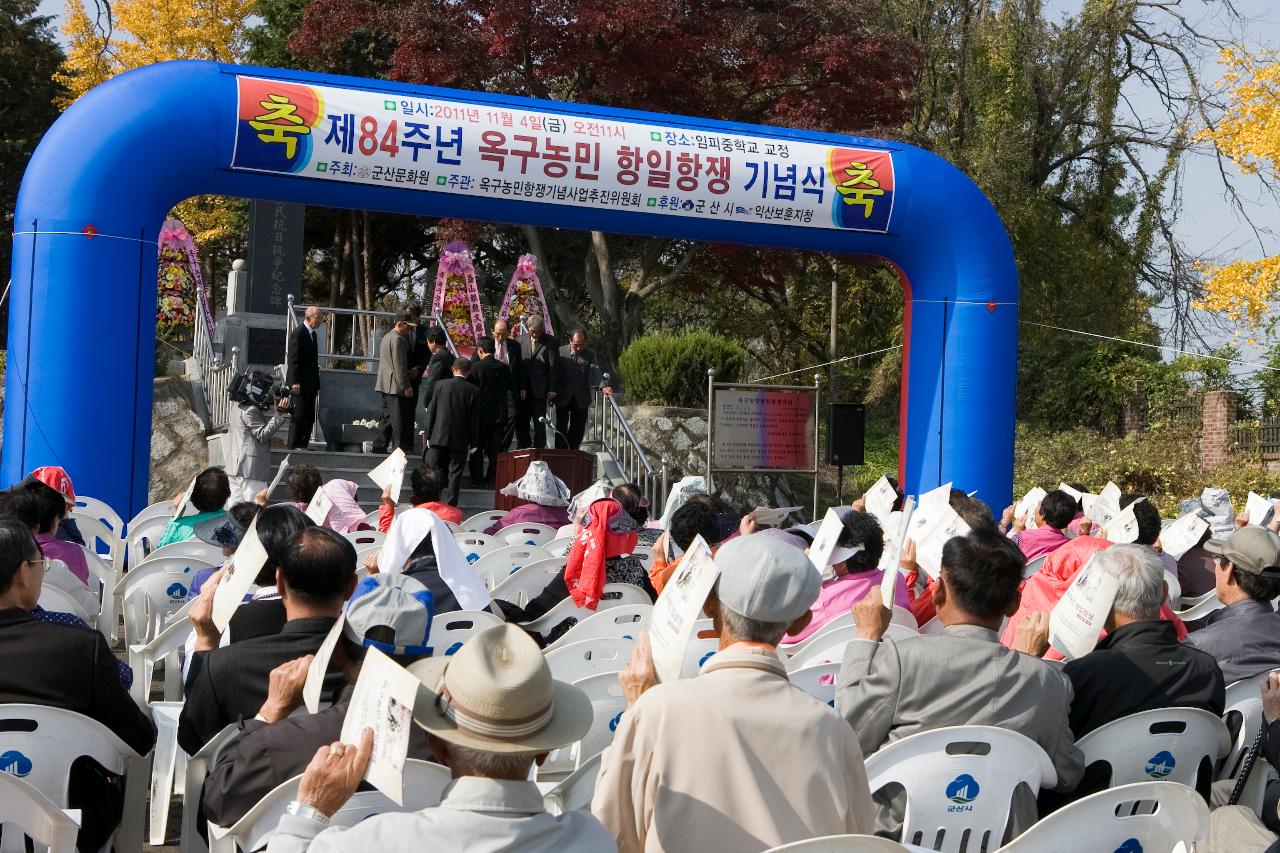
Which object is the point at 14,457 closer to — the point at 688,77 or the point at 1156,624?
the point at 1156,624

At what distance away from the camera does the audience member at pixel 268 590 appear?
12.6ft

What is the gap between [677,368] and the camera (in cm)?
1758

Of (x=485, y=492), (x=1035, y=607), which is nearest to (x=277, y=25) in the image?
(x=485, y=492)

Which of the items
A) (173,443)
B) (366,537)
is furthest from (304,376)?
(366,537)

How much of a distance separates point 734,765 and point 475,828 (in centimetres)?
66

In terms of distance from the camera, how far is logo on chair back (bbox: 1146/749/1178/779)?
11.8 ft

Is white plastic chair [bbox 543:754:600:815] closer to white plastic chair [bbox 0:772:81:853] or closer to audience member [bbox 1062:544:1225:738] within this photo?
white plastic chair [bbox 0:772:81:853]

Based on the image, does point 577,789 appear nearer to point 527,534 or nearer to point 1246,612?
point 1246,612

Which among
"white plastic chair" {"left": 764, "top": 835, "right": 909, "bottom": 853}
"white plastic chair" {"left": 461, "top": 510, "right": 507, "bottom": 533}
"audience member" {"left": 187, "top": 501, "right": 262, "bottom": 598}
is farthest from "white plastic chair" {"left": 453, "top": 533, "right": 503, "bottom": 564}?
"white plastic chair" {"left": 764, "top": 835, "right": 909, "bottom": 853}

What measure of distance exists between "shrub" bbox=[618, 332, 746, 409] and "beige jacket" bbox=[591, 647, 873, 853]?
15.0 meters

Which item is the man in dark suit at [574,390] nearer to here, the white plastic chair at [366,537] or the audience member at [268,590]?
the white plastic chair at [366,537]

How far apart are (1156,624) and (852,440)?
10.3 metres

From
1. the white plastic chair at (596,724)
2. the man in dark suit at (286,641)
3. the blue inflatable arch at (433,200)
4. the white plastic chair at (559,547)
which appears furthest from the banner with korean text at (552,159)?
the man in dark suit at (286,641)

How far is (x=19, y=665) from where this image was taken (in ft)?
10.9
